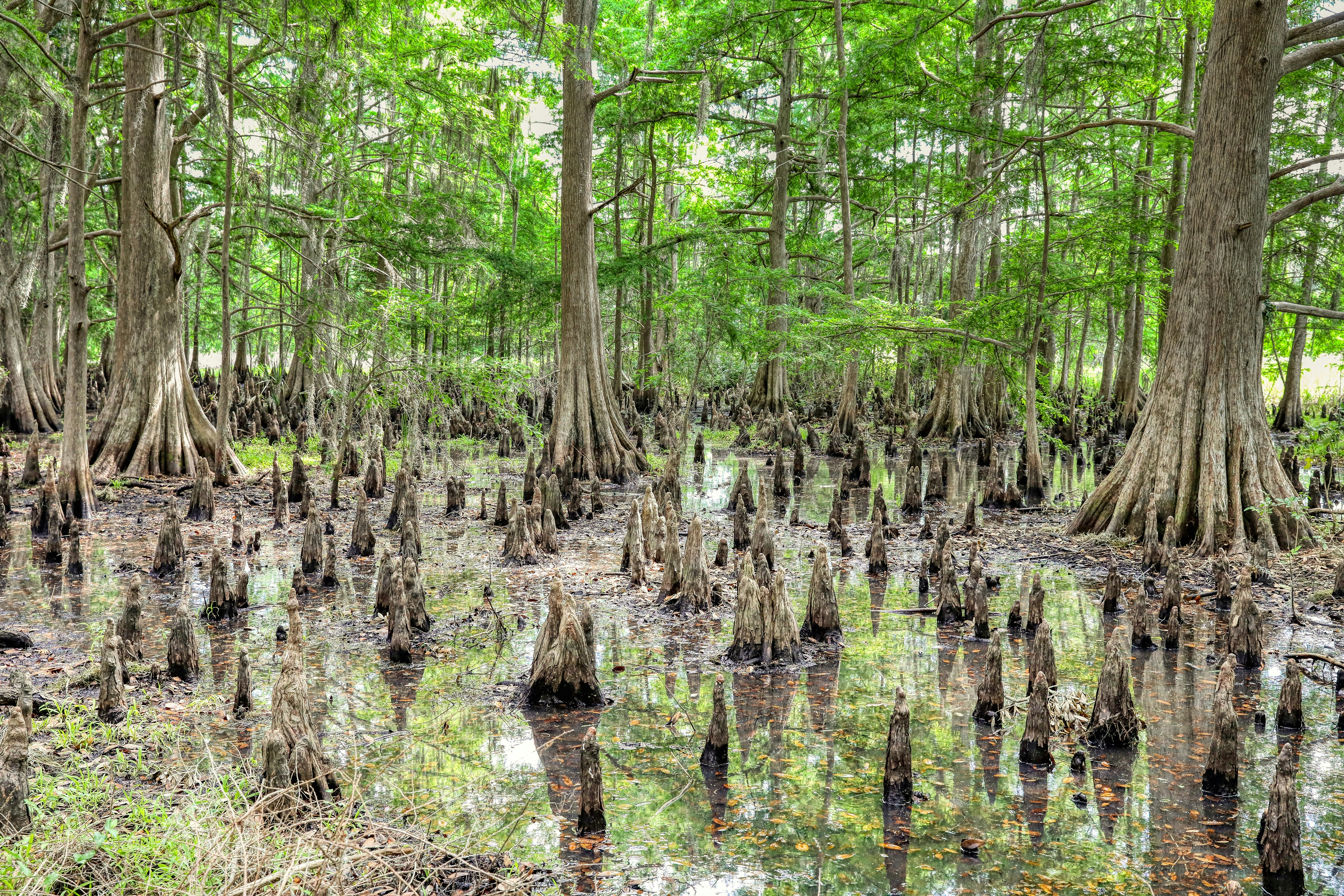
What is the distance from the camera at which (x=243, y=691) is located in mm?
4703

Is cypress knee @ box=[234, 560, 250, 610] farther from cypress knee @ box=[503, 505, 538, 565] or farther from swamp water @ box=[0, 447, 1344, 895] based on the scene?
cypress knee @ box=[503, 505, 538, 565]

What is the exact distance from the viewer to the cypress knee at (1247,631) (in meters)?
5.70

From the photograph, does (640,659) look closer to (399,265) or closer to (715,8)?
(399,265)

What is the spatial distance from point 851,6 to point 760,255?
271 inches

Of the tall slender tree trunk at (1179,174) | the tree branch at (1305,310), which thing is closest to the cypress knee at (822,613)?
the tree branch at (1305,310)

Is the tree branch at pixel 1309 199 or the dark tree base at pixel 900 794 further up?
the tree branch at pixel 1309 199

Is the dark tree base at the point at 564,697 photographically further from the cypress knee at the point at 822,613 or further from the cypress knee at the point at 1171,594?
the cypress knee at the point at 1171,594

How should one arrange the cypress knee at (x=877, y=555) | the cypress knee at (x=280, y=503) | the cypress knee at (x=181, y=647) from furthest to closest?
1. the cypress knee at (x=280, y=503)
2. the cypress knee at (x=877, y=555)
3. the cypress knee at (x=181, y=647)

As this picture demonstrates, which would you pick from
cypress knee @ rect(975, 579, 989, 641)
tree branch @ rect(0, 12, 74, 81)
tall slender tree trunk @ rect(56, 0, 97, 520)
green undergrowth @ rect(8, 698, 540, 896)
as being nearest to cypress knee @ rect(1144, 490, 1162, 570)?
cypress knee @ rect(975, 579, 989, 641)

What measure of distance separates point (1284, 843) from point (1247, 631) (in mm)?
2780

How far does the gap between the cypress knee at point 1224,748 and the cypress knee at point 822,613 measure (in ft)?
8.06

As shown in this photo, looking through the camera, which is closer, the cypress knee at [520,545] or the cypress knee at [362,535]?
the cypress knee at [520,545]

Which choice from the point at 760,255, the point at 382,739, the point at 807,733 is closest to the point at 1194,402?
the point at 807,733

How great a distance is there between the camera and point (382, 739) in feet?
14.8
